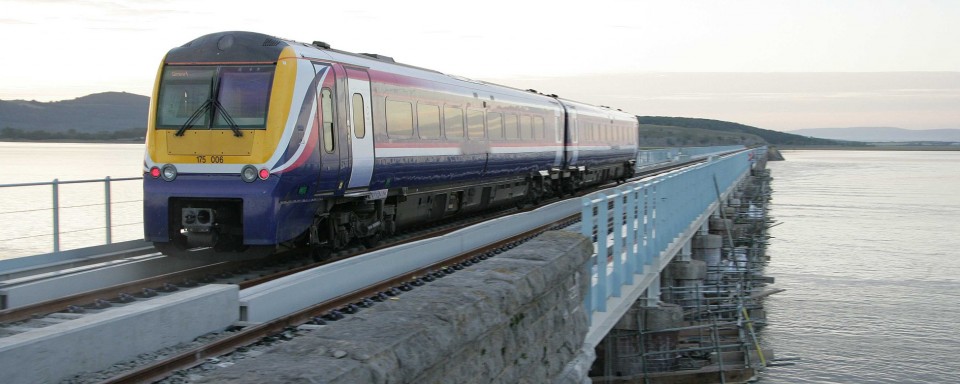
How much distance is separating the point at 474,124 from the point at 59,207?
852cm

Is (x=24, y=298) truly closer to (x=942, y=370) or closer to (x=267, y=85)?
(x=267, y=85)

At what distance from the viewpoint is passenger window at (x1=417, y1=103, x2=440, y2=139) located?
15.3m

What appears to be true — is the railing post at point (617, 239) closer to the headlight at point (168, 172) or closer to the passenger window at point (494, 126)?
the headlight at point (168, 172)

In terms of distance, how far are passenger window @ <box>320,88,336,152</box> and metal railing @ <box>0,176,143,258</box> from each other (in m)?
2.73

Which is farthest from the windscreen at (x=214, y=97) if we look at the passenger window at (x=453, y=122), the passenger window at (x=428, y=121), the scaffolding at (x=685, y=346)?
the scaffolding at (x=685, y=346)

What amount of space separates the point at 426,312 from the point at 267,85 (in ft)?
24.4

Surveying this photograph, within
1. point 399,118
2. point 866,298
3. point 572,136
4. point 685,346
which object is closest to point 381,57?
point 399,118

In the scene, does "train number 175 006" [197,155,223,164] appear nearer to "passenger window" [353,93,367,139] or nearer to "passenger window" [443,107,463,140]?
"passenger window" [353,93,367,139]

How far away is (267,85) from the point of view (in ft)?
37.5

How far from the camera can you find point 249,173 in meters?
11.2

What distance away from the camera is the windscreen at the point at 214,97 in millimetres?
11445

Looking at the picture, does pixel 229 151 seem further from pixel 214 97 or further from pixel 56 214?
pixel 56 214

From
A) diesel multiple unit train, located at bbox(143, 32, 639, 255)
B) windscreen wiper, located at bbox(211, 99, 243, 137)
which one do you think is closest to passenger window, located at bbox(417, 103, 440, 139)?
diesel multiple unit train, located at bbox(143, 32, 639, 255)

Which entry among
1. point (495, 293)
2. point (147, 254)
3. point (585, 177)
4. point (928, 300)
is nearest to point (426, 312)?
point (495, 293)
